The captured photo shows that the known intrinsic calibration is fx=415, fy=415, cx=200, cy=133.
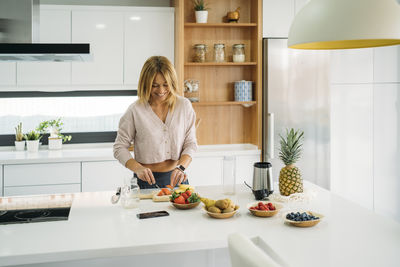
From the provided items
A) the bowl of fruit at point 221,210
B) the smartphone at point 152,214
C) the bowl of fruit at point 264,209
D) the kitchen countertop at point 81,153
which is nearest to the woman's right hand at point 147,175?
the smartphone at point 152,214

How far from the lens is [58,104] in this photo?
4285mm

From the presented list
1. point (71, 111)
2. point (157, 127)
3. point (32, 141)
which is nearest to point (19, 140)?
point (32, 141)

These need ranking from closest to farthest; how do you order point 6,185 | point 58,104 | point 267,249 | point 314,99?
A: point 267,249 → point 6,185 → point 314,99 → point 58,104

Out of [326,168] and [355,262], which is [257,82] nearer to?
[326,168]

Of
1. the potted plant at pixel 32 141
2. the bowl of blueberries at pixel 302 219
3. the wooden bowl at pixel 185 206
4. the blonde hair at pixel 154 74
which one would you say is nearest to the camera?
the bowl of blueberries at pixel 302 219

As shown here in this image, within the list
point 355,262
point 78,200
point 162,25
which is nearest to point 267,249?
point 355,262

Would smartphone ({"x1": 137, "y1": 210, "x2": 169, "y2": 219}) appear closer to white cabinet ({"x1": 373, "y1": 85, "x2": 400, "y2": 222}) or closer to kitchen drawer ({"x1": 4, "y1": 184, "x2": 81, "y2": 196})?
kitchen drawer ({"x1": 4, "y1": 184, "x2": 81, "y2": 196})

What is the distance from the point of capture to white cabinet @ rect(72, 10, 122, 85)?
3.83 metres

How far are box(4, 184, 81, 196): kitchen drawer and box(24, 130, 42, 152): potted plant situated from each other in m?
0.47

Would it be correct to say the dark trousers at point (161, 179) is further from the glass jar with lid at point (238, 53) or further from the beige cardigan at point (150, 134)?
the glass jar with lid at point (238, 53)

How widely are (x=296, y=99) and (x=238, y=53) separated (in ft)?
2.35

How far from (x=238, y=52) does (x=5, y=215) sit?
2736 millimetres

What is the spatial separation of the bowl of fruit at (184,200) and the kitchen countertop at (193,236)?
0.03m

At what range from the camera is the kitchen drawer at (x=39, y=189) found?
11.5 ft
